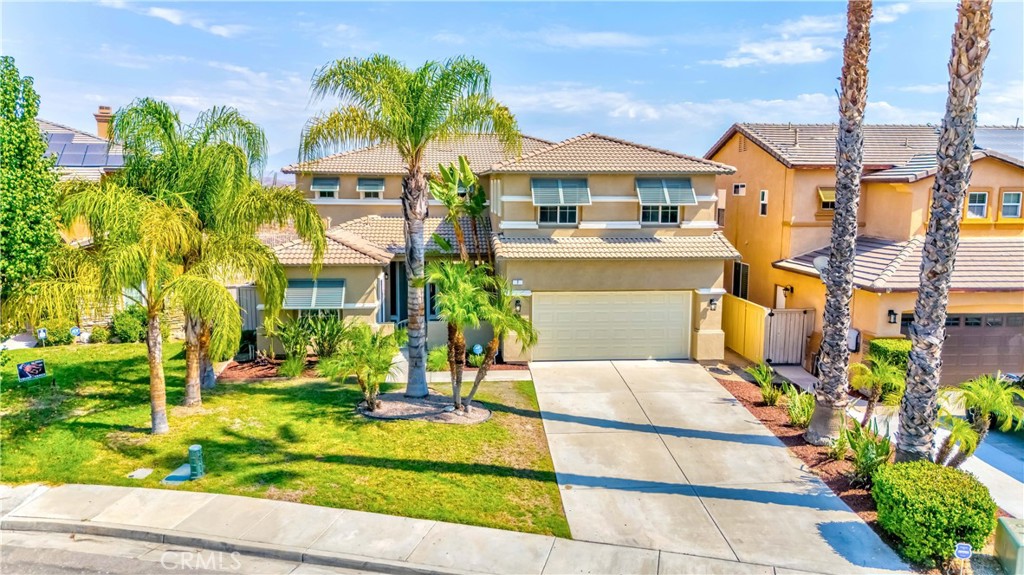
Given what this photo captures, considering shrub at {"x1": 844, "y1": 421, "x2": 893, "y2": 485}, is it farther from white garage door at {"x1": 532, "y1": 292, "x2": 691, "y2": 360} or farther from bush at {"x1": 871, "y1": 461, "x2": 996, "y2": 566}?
white garage door at {"x1": 532, "y1": 292, "x2": 691, "y2": 360}

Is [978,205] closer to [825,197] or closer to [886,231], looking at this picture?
[886,231]

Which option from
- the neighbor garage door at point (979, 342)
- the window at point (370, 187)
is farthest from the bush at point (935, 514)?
the window at point (370, 187)

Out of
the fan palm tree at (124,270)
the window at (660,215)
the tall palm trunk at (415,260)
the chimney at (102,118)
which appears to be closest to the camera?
the fan palm tree at (124,270)

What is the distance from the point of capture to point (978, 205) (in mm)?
18047

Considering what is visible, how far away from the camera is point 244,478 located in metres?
11.0

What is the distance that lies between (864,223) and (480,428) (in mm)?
13672

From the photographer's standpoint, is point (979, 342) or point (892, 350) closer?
point (892, 350)

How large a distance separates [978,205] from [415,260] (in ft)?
50.0

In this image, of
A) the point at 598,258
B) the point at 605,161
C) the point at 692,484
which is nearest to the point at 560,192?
the point at 605,161

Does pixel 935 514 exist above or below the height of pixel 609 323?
below

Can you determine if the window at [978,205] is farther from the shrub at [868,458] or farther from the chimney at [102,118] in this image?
the chimney at [102,118]

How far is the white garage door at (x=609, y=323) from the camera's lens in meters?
18.8

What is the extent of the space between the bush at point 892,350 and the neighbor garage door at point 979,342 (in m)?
1.68

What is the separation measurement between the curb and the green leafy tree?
4299 millimetres
